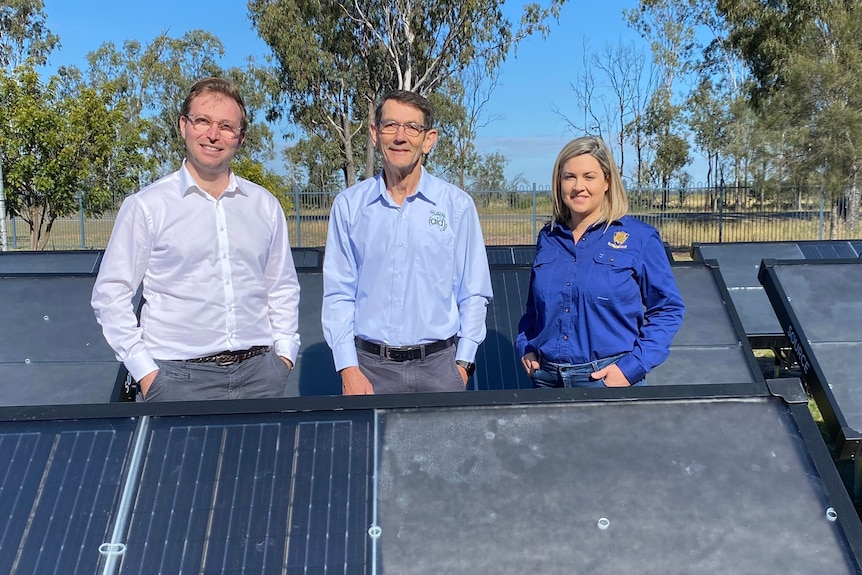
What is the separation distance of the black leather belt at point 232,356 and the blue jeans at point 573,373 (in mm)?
1099

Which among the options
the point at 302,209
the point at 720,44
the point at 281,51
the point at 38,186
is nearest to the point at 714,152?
the point at 720,44

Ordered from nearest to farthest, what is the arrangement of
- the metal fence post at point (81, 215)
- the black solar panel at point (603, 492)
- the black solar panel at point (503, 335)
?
the black solar panel at point (603, 492) → the black solar panel at point (503, 335) → the metal fence post at point (81, 215)

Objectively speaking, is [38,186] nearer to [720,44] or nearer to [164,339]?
[164,339]

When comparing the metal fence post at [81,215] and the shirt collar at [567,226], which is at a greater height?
the metal fence post at [81,215]

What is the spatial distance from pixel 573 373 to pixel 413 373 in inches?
25.7

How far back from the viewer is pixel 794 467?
184cm

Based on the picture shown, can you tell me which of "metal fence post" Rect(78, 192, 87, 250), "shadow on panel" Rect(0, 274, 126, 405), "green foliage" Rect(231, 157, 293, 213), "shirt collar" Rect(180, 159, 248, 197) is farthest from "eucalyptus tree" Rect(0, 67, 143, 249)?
"shirt collar" Rect(180, 159, 248, 197)

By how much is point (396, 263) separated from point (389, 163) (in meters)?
0.39

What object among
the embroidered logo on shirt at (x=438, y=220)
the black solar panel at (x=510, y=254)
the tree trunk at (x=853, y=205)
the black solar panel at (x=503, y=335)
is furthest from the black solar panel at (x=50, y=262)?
the tree trunk at (x=853, y=205)

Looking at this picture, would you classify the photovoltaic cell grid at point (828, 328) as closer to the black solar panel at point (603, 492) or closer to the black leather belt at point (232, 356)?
the black solar panel at point (603, 492)

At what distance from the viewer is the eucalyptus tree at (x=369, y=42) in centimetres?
2828

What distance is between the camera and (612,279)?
8.87 feet

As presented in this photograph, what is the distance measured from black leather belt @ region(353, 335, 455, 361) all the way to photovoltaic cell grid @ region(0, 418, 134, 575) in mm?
1238

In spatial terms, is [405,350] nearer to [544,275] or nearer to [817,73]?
[544,275]
